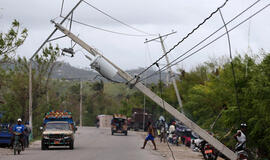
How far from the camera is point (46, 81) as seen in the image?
50500 millimetres

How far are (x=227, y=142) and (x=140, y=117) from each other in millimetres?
47780

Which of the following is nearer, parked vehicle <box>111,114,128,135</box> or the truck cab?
the truck cab

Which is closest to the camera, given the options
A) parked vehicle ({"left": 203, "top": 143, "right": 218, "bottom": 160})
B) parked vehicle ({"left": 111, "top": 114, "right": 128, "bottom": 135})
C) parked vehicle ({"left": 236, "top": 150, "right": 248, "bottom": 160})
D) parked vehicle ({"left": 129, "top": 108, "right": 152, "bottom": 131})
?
parked vehicle ({"left": 236, "top": 150, "right": 248, "bottom": 160})

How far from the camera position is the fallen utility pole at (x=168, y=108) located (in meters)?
23.5

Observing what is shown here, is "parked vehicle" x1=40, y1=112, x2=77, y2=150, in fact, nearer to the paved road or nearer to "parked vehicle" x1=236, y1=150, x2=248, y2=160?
the paved road

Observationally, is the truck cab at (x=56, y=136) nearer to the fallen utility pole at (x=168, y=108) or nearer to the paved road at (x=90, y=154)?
the paved road at (x=90, y=154)

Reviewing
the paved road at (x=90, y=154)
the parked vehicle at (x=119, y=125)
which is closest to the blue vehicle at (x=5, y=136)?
the paved road at (x=90, y=154)

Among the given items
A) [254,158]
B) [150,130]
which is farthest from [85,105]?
[254,158]

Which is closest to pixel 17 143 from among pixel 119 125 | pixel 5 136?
pixel 5 136

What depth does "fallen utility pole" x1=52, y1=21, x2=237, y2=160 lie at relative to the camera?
23500 millimetres

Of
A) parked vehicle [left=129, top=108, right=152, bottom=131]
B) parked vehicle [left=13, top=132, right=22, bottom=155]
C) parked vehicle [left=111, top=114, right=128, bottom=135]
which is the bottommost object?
parked vehicle [left=13, top=132, right=22, bottom=155]

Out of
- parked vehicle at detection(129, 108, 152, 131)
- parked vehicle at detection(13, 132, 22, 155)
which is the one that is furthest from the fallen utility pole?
parked vehicle at detection(129, 108, 152, 131)

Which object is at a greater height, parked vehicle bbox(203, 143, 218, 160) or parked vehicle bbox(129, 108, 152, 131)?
parked vehicle bbox(129, 108, 152, 131)

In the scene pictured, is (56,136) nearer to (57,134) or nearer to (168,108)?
(57,134)
